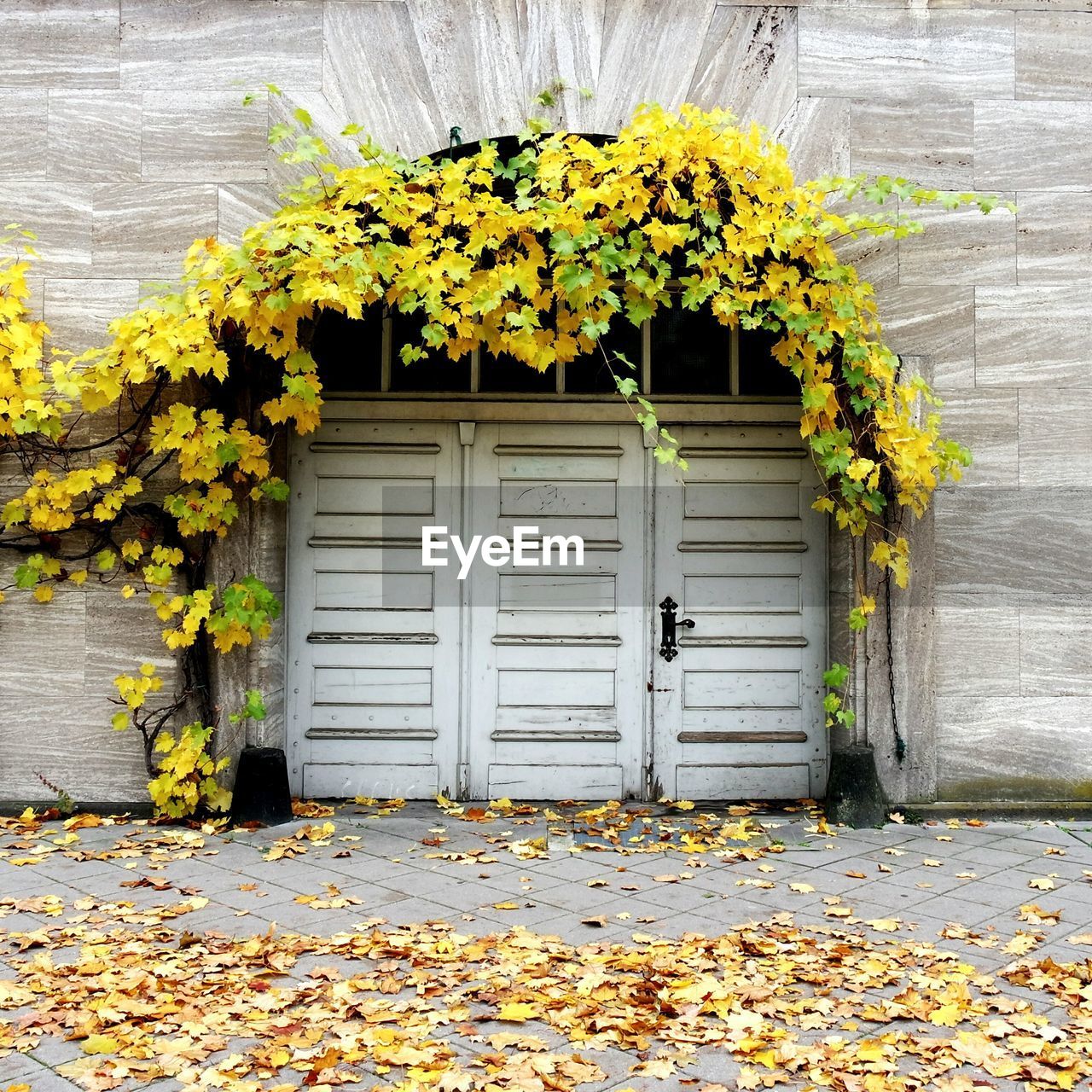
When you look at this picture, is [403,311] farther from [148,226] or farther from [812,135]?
[812,135]

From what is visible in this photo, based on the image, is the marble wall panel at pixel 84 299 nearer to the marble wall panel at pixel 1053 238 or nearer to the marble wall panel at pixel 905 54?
the marble wall panel at pixel 905 54

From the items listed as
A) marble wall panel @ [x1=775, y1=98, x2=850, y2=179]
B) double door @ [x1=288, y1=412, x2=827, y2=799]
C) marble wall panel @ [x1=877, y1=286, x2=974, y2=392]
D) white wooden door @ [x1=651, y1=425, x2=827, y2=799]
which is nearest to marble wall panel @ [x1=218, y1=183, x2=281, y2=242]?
double door @ [x1=288, y1=412, x2=827, y2=799]

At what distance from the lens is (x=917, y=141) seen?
233 inches

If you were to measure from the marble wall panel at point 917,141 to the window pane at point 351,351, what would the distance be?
283 cm

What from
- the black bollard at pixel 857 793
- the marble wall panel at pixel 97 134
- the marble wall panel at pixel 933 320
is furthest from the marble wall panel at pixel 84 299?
the black bollard at pixel 857 793

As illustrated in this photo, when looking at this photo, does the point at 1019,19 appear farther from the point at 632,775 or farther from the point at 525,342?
the point at 632,775

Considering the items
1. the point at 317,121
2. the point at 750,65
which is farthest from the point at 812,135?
the point at 317,121

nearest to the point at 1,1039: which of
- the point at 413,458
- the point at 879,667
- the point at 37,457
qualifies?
the point at 37,457

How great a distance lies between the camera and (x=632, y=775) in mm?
6359

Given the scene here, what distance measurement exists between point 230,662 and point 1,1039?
108 inches

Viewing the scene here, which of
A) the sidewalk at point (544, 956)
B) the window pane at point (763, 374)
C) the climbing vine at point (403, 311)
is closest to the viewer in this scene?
the sidewalk at point (544, 956)

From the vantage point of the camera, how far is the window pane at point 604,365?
6.47m

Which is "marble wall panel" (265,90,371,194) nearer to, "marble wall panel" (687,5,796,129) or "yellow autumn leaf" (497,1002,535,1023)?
"marble wall panel" (687,5,796,129)

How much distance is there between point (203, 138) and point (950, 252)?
4.06m
